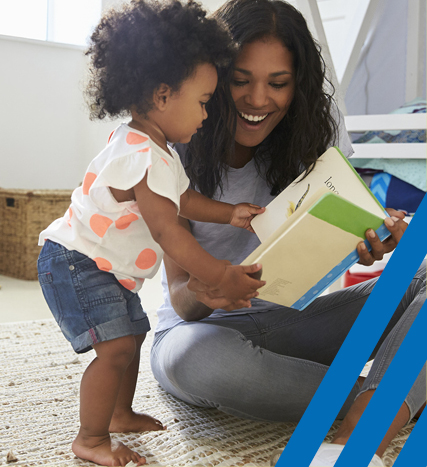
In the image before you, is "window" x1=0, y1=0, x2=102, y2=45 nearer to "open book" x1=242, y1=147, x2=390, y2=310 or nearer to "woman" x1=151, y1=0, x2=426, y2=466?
"woman" x1=151, y1=0, x2=426, y2=466

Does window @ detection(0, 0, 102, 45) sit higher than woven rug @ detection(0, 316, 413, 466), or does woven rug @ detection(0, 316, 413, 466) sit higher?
window @ detection(0, 0, 102, 45)

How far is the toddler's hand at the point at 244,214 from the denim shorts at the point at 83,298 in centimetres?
25

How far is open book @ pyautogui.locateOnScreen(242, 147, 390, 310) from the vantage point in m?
0.70

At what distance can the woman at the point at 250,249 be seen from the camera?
0.84 metres

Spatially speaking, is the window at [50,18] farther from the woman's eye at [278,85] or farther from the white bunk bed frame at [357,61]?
the woman's eye at [278,85]

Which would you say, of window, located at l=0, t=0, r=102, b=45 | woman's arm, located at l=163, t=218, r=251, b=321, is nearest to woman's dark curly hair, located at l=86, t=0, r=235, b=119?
woman's arm, located at l=163, t=218, r=251, b=321

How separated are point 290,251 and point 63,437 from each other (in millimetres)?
507

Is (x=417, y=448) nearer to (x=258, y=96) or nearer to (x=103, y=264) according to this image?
(x=103, y=264)

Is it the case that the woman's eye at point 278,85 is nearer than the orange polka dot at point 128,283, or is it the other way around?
the orange polka dot at point 128,283

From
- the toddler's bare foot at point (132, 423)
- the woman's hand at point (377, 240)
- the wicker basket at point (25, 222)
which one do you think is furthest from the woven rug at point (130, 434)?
the wicker basket at point (25, 222)

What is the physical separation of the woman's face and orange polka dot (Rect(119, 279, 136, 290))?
358 mm

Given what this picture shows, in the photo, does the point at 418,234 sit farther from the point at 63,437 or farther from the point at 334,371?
the point at 63,437

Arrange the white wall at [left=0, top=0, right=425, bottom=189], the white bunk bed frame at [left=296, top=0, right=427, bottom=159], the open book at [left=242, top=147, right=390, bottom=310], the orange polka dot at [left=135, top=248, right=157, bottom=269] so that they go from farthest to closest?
the white wall at [left=0, top=0, right=425, bottom=189] < the white bunk bed frame at [left=296, top=0, right=427, bottom=159] < the orange polka dot at [left=135, top=248, right=157, bottom=269] < the open book at [left=242, top=147, right=390, bottom=310]

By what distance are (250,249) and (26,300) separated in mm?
1163
